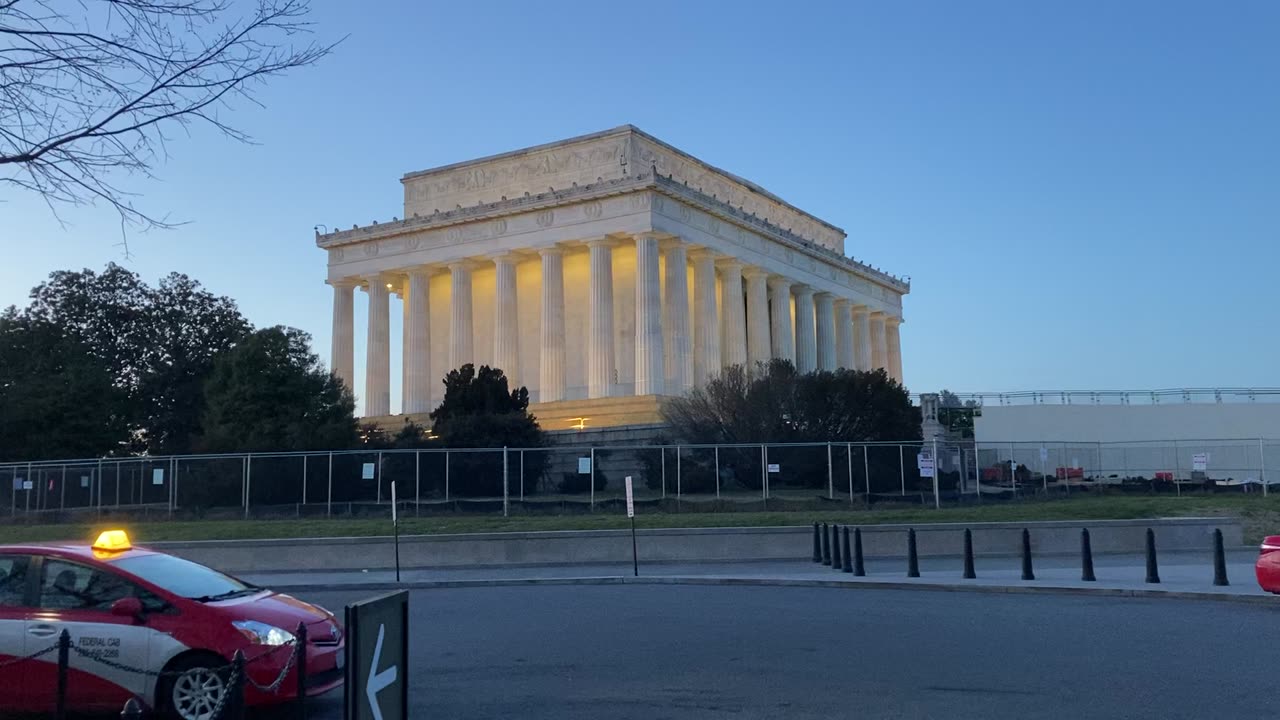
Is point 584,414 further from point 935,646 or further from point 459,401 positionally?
point 935,646

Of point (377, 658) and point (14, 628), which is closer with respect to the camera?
point (377, 658)

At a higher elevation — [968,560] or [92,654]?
[92,654]

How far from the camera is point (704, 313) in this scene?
2739 inches

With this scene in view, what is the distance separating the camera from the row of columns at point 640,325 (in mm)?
64312

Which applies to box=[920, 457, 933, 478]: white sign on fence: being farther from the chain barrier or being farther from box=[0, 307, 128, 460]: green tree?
box=[0, 307, 128, 460]: green tree

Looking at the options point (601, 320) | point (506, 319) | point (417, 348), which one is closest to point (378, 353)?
point (417, 348)

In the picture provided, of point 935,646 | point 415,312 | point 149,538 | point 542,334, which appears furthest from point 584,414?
point 935,646

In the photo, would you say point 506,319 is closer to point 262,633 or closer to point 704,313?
point 704,313

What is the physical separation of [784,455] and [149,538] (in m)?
18.5

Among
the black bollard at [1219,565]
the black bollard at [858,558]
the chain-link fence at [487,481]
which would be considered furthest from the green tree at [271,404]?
the black bollard at [1219,565]

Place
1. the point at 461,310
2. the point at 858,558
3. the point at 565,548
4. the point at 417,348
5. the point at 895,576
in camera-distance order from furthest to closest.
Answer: the point at 417,348 → the point at 461,310 → the point at 565,548 → the point at 895,576 → the point at 858,558

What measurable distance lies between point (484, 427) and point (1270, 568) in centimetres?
3446

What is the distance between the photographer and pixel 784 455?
36.9 m

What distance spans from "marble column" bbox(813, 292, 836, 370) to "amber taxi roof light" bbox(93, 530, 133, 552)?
2837 inches
